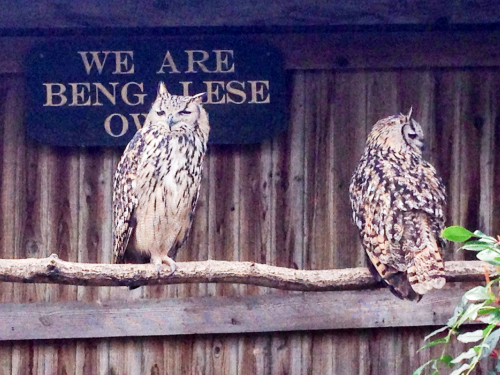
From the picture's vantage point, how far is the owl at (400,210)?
2205mm

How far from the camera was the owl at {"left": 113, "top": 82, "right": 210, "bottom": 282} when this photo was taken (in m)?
2.46

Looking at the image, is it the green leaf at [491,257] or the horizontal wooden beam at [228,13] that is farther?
the horizontal wooden beam at [228,13]

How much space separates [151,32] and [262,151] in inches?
28.8

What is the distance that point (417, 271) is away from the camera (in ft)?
7.08

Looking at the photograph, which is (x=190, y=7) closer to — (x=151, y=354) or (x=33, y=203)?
(x=33, y=203)

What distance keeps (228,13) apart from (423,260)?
144 centimetres

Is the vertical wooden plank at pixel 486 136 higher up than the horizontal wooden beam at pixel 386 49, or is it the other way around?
the horizontal wooden beam at pixel 386 49

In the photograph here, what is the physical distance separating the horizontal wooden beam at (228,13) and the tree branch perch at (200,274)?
123cm

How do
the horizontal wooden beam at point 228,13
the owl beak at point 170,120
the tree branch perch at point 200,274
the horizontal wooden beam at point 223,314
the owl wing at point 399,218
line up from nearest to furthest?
the tree branch perch at point 200,274, the owl wing at point 399,218, the owl beak at point 170,120, the horizontal wooden beam at point 228,13, the horizontal wooden beam at point 223,314

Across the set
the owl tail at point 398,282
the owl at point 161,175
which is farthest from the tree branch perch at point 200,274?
the owl at point 161,175

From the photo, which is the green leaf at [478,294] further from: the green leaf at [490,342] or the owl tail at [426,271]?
the owl tail at [426,271]

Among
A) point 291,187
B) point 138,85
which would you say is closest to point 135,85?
point 138,85

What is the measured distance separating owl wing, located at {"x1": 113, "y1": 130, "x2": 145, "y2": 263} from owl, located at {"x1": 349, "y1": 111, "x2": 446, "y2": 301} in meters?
0.81

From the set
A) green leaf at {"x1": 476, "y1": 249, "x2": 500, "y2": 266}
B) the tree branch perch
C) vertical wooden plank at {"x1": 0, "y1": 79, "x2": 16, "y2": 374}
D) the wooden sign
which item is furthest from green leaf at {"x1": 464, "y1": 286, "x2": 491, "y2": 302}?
vertical wooden plank at {"x1": 0, "y1": 79, "x2": 16, "y2": 374}
